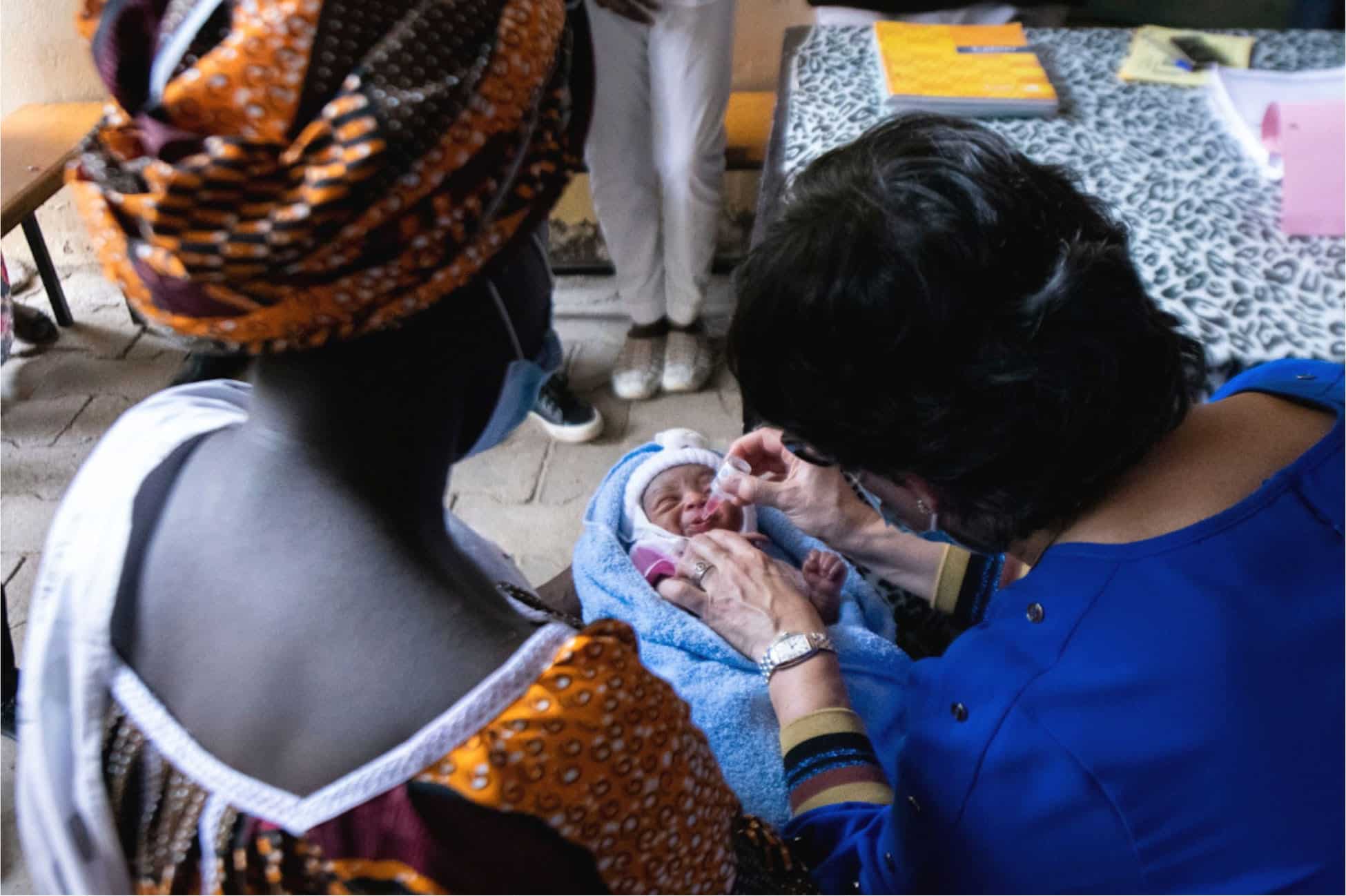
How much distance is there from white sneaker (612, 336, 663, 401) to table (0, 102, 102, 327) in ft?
6.01

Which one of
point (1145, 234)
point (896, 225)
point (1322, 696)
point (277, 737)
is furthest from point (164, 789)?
point (1145, 234)

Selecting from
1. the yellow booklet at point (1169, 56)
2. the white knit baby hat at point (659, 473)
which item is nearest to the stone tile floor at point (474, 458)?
the white knit baby hat at point (659, 473)

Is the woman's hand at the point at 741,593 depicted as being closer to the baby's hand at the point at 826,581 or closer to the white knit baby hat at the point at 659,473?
the baby's hand at the point at 826,581

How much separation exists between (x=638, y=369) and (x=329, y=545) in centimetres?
275

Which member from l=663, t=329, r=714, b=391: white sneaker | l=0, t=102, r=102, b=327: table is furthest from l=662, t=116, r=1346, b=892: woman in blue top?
l=0, t=102, r=102, b=327: table

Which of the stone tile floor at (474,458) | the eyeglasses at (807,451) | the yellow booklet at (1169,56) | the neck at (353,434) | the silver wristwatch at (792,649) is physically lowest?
the stone tile floor at (474,458)

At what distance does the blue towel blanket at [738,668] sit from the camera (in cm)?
163

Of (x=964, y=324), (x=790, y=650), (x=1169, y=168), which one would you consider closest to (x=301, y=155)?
(x=964, y=324)

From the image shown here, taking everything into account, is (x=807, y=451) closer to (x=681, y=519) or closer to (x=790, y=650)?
(x=790, y=650)

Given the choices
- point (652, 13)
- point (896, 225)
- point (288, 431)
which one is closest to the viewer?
point (288, 431)

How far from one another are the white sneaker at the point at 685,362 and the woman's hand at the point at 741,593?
1586 mm

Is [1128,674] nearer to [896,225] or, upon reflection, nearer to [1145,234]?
[896,225]

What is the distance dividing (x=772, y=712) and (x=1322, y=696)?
3.02 feet

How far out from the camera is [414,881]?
73cm
